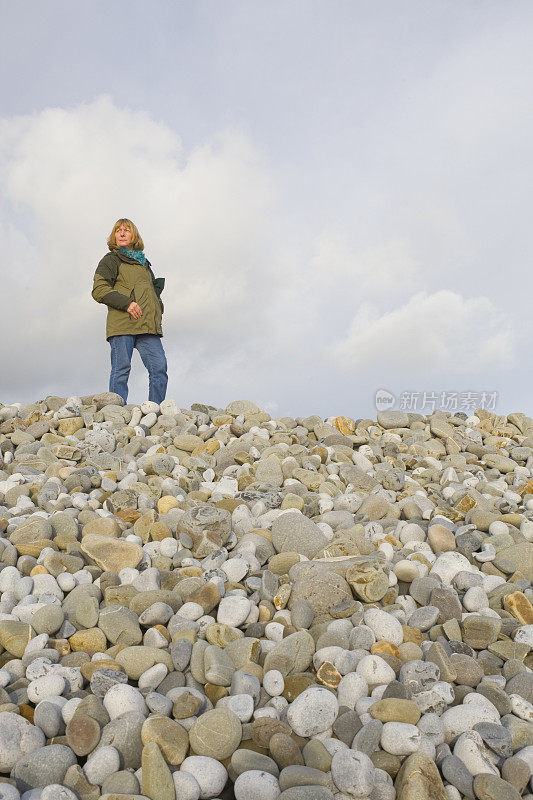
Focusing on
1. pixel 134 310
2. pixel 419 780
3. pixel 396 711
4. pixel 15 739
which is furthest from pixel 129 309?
pixel 419 780

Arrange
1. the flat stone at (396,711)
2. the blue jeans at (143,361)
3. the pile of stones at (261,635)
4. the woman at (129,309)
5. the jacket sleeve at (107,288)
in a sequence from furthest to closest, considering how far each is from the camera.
Answer: the blue jeans at (143,361) < the woman at (129,309) < the jacket sleeve at (107,288) < the flat stone at (396,711) < the pile of stones at (261,635)

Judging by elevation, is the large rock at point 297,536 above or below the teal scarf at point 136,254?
below

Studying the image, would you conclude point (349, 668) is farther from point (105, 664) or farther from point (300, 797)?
point (105, 664)

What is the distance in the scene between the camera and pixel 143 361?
7.24 m

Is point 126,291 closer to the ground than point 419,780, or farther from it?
farther from it

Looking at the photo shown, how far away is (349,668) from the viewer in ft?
7.39

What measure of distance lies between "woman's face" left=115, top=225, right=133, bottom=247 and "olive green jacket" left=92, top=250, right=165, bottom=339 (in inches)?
5.2

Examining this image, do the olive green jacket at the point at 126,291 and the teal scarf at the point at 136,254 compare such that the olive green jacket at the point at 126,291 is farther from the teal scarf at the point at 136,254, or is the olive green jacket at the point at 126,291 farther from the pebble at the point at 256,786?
the pebble at the point at 256,786

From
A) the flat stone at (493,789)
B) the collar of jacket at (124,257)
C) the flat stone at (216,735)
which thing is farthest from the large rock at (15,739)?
the collar of jacket at (124,257)

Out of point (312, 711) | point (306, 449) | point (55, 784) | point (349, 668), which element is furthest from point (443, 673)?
point (306, 449)

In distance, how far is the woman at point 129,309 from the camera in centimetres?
682

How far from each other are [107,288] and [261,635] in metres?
5.12

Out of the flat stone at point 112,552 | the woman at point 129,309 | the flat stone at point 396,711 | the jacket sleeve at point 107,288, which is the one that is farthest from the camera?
the woman at point 129,309

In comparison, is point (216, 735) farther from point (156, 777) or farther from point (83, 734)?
point (83, 734)
